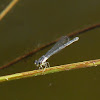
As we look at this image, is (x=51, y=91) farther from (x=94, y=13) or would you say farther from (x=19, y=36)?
(x=94, y=13)

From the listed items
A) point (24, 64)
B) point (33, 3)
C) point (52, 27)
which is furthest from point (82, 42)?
point (33, 3)

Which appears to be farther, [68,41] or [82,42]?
[82,42]

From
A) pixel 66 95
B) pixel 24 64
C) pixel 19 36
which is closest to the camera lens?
pixel 66 95

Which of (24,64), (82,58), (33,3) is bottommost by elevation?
(82,58)

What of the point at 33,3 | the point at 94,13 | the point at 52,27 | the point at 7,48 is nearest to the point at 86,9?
the point at 94,13

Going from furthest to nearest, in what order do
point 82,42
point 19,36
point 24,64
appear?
point 19,36
point 82,42
point 24,64

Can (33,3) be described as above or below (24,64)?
above

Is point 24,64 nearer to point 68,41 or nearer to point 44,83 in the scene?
point 44,83
